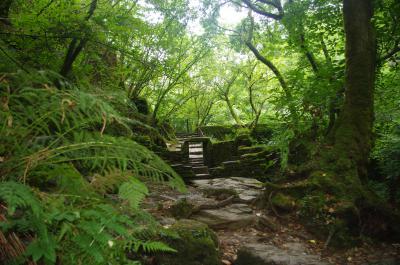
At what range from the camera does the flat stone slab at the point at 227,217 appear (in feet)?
15.9

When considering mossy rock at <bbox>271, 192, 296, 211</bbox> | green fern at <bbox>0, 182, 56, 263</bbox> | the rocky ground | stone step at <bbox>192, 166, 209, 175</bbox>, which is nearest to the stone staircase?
stone step at <bbox>192, 166, 209, 175</bbox>

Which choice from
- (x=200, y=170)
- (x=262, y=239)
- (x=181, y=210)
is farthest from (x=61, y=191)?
(x=200, y=170)

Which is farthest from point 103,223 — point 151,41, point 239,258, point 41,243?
point 151,41

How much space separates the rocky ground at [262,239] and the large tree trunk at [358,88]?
1638 millimetres

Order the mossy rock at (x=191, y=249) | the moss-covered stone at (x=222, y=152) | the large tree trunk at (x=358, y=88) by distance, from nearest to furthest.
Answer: the mossy rock at (x=191, y=249) < the large tree trunk at (x=358, y=88) < the moss-covered stone at (x=222, y=152)

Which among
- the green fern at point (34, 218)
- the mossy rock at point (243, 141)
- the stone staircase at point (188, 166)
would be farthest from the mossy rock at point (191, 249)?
the mossy rock at point (243, 141)

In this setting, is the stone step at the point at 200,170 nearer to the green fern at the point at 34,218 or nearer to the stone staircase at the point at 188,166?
the stone staircase at the point at 188,166

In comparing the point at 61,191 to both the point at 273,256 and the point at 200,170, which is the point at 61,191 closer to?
the point at 273,256

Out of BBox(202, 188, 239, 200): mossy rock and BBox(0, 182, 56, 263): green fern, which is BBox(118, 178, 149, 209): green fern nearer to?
BBox(0, 182, 56, 263): green fern

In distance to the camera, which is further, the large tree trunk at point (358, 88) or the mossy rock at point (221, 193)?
the mossy rock at point (221, 193)

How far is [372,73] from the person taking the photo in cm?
579

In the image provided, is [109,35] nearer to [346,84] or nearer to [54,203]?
[54,203]

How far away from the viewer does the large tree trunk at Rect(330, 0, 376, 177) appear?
5352mm

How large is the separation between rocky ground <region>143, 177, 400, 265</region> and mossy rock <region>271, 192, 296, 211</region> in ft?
0.52
